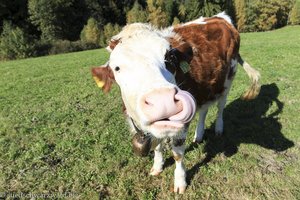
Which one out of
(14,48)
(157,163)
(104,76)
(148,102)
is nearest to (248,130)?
(157,163)

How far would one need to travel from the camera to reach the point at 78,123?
596 cm

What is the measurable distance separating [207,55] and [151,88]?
6.83 ft

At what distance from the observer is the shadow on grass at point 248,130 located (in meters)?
4.84

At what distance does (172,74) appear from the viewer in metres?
3.06

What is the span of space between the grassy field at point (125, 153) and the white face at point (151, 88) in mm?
1647

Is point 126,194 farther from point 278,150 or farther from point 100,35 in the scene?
point 100,35

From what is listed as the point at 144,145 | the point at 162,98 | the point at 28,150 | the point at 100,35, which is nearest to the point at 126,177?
the point at 144,145

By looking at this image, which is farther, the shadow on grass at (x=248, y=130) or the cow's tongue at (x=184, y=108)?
the shadow on grass at (x=248, y=130)

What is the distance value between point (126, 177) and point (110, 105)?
2.79 m

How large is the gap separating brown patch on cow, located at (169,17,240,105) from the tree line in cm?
2897

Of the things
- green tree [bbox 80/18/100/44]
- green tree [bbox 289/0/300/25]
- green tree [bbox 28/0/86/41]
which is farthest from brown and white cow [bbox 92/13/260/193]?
green tree [bbox 289/0/300/25]

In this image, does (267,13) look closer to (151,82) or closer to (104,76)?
(104,76)

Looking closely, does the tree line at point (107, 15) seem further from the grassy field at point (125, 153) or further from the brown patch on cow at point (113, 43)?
the brown patch on cow at point (113, 43)

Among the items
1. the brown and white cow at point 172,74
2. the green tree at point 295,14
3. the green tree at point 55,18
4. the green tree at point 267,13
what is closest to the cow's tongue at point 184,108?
the brown and white cow at point 172,74
